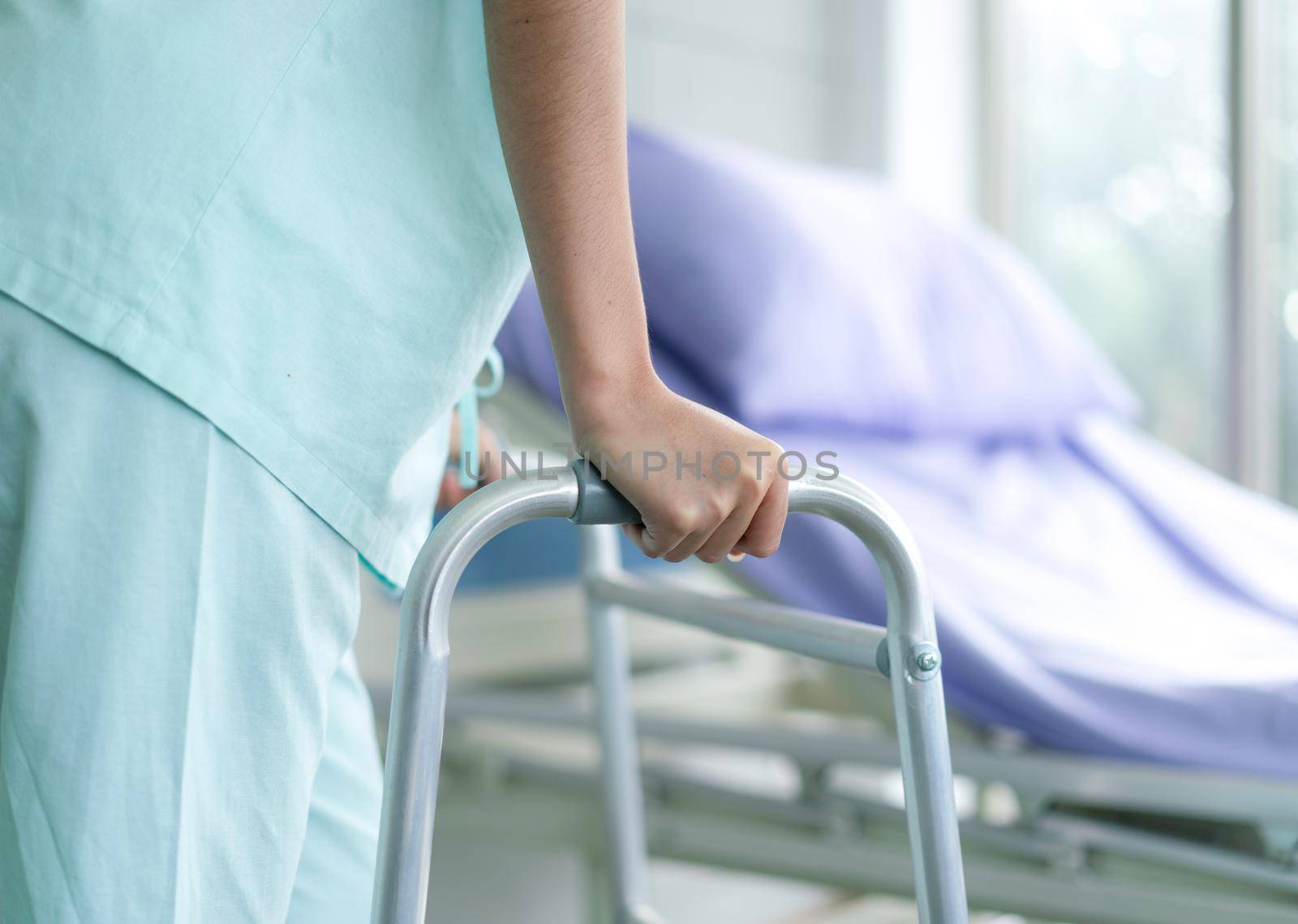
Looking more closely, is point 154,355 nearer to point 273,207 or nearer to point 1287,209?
point 273,207

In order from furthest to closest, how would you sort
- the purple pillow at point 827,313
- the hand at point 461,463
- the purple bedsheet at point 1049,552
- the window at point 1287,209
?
the window at point 1287,209, the purple pillow at point 827,313, the purple bedsheet at point 1049,552, the hand at point 461,463

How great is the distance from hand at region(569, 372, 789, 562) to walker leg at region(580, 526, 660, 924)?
47 cm

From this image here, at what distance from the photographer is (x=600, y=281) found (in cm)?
48

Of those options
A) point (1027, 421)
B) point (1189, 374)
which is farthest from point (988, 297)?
point (1189, 374)

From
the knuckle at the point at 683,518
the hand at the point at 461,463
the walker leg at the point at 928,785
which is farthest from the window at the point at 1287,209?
the knuckle at the point at 683,518

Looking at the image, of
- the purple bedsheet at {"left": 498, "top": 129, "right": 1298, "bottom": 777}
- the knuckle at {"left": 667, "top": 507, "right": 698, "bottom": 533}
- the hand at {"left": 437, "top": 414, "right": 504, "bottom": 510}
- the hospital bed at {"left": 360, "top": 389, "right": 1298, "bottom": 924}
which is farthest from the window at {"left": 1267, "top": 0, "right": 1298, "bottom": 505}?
the knuckle at {"left": 667, "top": 507, "right": 698, "bottom": 533}

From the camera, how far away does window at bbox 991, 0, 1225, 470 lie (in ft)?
6.75

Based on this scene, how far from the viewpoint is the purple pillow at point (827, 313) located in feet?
4.05

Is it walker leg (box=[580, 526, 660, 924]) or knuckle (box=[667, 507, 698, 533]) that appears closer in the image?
knuckle (box=[667, 507, 698, 533])

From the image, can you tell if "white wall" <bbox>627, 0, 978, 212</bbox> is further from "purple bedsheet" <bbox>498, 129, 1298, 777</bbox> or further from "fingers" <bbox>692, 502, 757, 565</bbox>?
"fingers" <bbox>692, 502, 757, 565</bbox>

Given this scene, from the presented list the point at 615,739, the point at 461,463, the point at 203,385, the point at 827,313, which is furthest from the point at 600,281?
the point at 827,313

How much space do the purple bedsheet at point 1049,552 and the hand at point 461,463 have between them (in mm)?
312

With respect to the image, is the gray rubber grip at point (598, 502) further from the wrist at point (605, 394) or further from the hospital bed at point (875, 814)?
the hospital bed at point (875, 814)

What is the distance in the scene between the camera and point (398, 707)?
455mm
